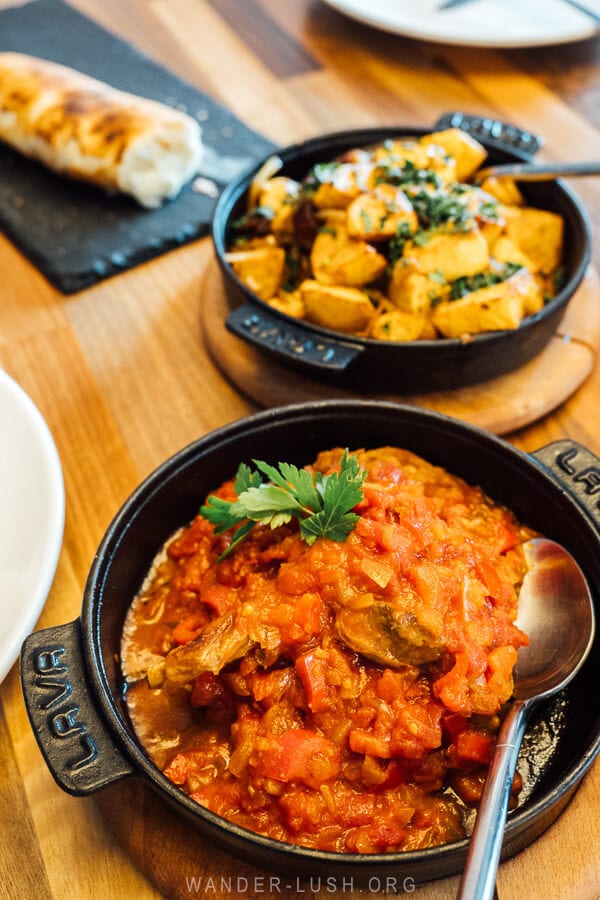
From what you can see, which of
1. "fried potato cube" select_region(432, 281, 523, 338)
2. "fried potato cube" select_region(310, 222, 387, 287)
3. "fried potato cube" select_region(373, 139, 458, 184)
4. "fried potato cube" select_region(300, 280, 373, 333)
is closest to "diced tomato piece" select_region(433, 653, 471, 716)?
"fried potato cube" select_region(432, 281, 523, 338)

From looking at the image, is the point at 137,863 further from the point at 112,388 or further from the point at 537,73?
the point at 537,73

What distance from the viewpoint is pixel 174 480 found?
5.78 feet

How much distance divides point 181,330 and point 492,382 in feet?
3.17

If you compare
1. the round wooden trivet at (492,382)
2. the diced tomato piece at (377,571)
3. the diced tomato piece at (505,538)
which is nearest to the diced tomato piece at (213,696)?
the diced tomato piece at (377,571)

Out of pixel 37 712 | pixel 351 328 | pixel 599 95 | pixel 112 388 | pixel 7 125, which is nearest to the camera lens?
pixel 37 712

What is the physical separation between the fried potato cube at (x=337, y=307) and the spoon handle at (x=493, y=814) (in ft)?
3.56

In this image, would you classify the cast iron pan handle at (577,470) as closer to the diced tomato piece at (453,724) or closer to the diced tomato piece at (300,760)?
the diced tomato piece at (453,724)

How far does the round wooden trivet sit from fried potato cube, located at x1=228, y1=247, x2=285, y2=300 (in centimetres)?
16

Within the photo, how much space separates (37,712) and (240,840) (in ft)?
1.29

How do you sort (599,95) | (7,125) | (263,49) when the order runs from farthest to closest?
(263,49) → (599,95) → (7,125)

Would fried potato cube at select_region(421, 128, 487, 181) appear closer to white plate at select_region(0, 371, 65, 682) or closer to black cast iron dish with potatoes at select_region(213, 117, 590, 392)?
black cast iron dish with potatoes at select_region(213, 117, 590, 392)

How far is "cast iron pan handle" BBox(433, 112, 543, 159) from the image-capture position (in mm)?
2609

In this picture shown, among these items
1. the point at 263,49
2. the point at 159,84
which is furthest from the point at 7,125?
the point at 263,49

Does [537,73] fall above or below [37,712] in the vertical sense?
above
